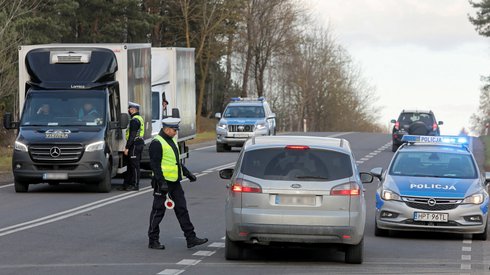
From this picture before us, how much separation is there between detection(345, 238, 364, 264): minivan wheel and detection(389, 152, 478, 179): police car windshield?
4362mm

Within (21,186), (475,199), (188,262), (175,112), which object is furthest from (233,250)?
A: (175,112)

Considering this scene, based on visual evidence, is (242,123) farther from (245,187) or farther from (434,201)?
(245,187)

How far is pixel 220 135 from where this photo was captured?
4409cm

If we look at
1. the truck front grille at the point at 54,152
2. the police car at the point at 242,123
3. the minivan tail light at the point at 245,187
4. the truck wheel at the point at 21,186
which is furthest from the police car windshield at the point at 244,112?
the minivan tail light at the point at 245,187

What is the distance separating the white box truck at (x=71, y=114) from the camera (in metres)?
24.5

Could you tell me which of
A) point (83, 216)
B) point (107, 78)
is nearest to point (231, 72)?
point (107, 78)

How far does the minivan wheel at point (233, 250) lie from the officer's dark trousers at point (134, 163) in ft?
38.0

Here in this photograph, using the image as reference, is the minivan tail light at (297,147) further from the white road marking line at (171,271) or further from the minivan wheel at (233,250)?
Result: the white road marking line at (171,271)

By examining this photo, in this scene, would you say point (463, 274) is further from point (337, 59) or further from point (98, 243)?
point (337, 59)

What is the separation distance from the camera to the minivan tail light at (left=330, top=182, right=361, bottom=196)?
13836mm

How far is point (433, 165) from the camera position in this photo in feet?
61.8

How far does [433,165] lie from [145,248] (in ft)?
17.6

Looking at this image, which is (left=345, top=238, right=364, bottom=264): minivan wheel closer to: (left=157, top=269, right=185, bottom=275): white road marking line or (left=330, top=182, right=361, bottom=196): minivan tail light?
(left=330, top=182, right=361, bottom=196): minivan tail light

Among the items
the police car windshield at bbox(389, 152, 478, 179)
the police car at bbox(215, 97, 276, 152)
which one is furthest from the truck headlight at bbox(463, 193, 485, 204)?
the police car at bbox(215, 97, 276, 152)
